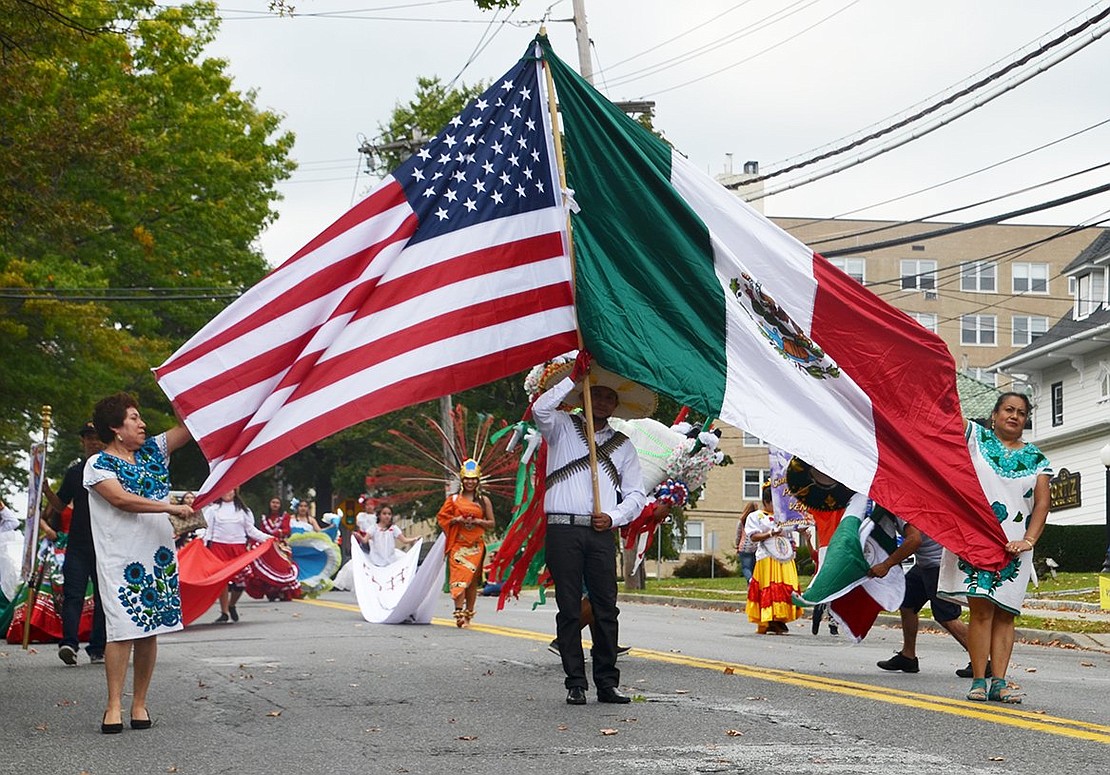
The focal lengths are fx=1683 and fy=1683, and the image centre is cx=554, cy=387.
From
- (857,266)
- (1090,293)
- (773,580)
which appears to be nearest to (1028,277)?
(857,266)

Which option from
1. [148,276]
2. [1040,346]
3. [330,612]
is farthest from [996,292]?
[330,612]

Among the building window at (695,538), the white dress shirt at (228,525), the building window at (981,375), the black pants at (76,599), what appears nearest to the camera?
the black pants at (76,599)

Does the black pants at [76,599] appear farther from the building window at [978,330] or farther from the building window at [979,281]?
the building window at [979,281]

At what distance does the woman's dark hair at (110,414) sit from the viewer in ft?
30.1

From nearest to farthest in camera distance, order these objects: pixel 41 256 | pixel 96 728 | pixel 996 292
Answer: pixel 96 728 → pixel 41 256 → pixel 996 292

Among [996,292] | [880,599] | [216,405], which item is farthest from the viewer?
[996,292]

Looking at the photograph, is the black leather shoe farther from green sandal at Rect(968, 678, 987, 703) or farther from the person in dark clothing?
the person in dark clothing

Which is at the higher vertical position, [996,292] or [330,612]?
[996,292]

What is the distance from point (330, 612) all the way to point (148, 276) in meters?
17.2

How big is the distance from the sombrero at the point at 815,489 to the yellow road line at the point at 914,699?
135cm

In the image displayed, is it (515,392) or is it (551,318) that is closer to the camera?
(551,318)

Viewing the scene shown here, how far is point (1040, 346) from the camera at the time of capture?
47688mm

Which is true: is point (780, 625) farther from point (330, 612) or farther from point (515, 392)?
point (515, 392)

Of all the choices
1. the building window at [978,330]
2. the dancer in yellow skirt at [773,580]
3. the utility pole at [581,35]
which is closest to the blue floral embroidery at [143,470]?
the dancer in yellow skirt at [773,580]
